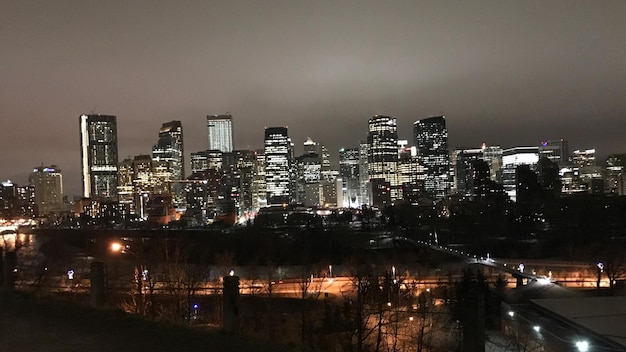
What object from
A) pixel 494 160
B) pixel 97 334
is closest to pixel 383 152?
pixel 494 160

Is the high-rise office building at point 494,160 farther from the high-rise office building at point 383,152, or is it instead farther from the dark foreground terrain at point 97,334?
the dark foreground terrain at point 97,334

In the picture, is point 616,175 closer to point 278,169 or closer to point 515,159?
point 515,159

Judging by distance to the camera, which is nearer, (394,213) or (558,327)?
(558,327)

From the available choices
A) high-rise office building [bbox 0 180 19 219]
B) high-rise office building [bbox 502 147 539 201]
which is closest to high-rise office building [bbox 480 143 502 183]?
high-rise office building [bbox 502 147 539 201]

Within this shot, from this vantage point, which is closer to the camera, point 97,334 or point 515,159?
point 97,334

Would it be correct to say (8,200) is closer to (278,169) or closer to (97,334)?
(278,169)

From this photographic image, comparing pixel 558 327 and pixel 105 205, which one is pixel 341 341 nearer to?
pixel 558 327

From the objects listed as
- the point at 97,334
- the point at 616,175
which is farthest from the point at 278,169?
the point at 97,334

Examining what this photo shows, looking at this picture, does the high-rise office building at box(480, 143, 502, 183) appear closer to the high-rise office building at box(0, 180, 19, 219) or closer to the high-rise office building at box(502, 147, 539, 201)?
the high-rise office building at box(502, 147, 539, 201)

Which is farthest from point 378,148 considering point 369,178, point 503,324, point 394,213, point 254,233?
point 503,324

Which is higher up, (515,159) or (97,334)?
(515,159)
